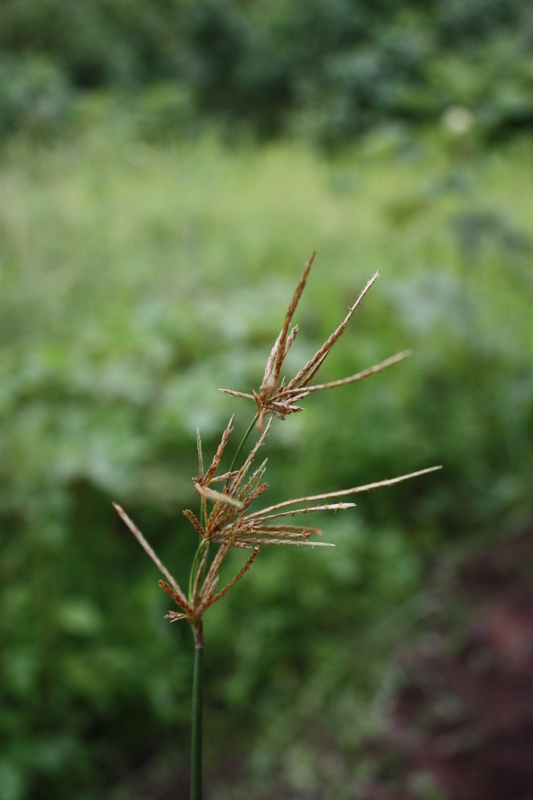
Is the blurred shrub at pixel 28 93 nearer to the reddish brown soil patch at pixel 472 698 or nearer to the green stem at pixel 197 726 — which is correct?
the reddish brown soil patch at pixel 472 698

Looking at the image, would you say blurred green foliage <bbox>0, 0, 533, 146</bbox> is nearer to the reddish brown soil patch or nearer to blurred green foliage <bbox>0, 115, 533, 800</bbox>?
blurred green foliage <bbox>0, 115, 533, 800</bbox>

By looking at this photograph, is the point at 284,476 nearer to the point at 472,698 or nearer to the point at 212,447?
the point at 212,447

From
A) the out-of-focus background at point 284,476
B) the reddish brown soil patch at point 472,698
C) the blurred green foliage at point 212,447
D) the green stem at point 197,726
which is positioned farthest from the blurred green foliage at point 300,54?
the green stem at point 197,726

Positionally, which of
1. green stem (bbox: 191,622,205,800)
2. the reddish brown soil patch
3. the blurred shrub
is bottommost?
green stem (bbox: 191,622,205,800)

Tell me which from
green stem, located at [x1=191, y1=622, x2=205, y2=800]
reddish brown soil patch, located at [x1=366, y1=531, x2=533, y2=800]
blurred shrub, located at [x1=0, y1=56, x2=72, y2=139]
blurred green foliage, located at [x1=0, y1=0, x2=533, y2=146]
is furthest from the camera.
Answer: blurred shrub, located at [x1=0, y1=56, x2=72, y2=139]

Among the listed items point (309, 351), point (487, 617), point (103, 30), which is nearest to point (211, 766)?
point (487, 617)

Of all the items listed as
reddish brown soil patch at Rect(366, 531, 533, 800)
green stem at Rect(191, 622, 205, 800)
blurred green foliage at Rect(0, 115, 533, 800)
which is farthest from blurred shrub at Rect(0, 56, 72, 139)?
green stem at Rect(191, 622, 205, 800)

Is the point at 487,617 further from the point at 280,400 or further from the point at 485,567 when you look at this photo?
the point at 280,400

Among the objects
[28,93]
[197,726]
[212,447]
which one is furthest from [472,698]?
[28,93]
